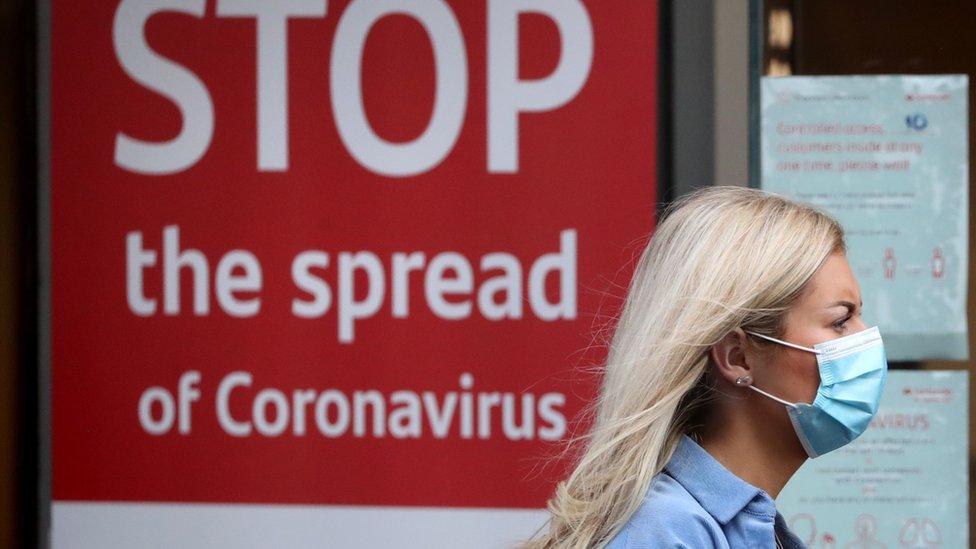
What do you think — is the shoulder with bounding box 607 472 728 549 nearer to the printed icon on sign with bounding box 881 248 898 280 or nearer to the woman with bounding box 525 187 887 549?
the woman with bounding box 525 187 887 549

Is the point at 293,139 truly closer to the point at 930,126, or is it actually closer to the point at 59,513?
the point at 59,513

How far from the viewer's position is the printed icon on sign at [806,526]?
12.1 ft

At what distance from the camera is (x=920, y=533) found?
3.67 meters

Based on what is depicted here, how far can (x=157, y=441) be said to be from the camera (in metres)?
3.81

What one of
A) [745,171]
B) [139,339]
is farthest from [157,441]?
[745,171]

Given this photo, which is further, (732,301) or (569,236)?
(569,236)

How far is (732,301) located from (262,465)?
219cm

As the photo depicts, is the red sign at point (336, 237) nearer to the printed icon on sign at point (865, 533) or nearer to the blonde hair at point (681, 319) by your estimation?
the printed icon on sign at point (865, 533)

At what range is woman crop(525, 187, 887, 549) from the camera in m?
1.94

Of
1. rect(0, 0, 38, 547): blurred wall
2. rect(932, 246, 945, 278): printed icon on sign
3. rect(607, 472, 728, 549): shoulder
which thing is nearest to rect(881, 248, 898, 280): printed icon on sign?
rect(932, 246, 945, 278): printed icon on sign

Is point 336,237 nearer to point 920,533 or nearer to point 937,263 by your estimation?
point 937,263

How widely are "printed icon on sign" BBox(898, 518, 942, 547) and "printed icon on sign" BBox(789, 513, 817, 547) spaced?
0.25m

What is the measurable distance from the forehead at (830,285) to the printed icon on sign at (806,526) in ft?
5.87

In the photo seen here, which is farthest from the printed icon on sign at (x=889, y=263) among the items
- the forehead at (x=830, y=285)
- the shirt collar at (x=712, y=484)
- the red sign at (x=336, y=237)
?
the shirt collar at (x=712, y=484)
